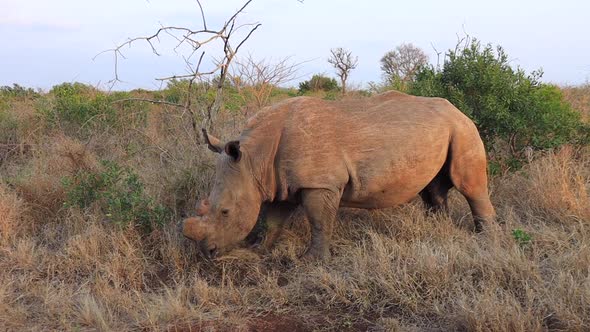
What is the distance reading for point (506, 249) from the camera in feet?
16.2

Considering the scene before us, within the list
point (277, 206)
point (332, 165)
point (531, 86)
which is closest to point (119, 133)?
point (277, 206)

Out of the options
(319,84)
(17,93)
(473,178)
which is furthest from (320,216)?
(319,84)

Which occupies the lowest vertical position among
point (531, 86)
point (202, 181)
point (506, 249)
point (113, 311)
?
point (113, 311)

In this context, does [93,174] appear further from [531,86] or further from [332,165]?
[531,86]

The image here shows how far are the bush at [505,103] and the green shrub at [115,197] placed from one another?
377 centimetres

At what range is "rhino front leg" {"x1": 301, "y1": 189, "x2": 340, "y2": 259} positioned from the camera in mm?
5191

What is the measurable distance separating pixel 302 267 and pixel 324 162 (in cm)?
94

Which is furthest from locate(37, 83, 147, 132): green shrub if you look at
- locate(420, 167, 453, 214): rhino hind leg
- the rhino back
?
locate(420, 167, 453, 214): rhino hind leg

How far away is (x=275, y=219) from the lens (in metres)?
5.77

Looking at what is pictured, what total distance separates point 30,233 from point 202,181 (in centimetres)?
188

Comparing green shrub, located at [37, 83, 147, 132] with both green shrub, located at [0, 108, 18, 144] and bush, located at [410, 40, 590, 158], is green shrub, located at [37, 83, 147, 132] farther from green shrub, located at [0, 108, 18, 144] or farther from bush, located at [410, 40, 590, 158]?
bush, located at [410, 40, 590, 158]

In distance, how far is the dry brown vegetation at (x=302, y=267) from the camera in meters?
4.05

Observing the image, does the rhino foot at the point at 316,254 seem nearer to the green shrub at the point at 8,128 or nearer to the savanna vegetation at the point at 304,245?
the savanna vegetation at the point at 304,245

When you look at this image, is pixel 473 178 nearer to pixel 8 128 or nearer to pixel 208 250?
pixel 208 250
